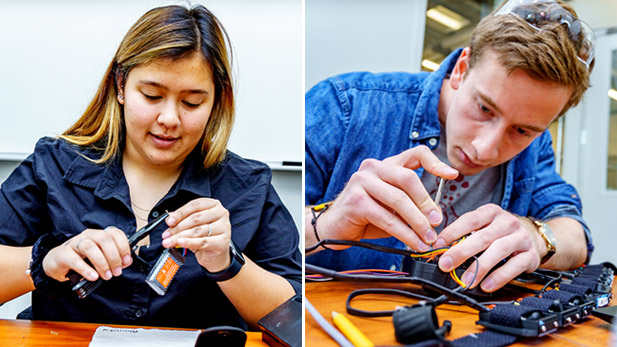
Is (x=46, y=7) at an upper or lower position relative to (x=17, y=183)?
upper

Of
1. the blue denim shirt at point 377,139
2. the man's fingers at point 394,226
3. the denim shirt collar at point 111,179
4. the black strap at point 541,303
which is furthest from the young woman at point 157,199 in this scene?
the black strap at point 541,303

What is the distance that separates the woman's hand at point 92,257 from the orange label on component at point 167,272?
0.05 m

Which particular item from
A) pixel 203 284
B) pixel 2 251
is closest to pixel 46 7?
pixel 2 251

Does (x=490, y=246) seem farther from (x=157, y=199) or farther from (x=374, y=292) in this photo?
(x=157, y=199)

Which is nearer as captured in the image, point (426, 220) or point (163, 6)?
point (426, 220)

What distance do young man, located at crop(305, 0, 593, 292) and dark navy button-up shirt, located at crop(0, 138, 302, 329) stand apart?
94mm

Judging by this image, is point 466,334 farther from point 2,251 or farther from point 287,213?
point 2,251

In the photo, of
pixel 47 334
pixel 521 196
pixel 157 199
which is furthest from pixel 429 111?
pixel 47 334

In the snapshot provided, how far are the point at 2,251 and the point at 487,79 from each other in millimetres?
616

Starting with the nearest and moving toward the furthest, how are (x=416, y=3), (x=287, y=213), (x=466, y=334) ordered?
(x=466, y=334) → (x=287, y=213) → (x=416, y=3)

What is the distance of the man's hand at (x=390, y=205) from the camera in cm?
36

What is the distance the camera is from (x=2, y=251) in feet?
1.64

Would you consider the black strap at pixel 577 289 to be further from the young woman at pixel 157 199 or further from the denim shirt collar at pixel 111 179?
the denim shirt collar at pixel 111 179

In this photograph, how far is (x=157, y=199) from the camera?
54 centimetres
